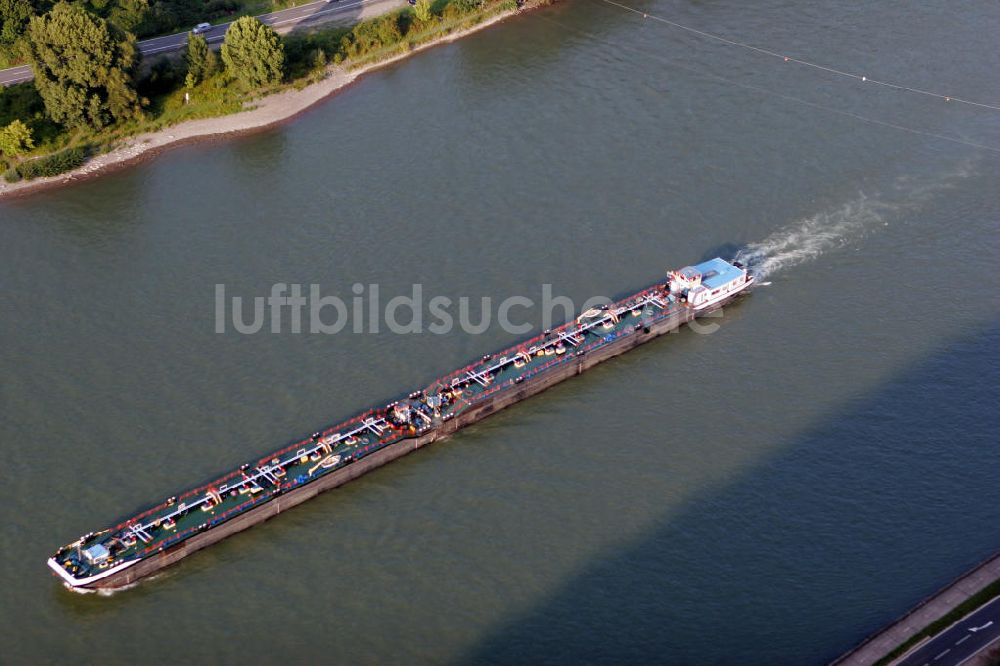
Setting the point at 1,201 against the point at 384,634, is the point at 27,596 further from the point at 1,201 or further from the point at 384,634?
→ the point at 1,201

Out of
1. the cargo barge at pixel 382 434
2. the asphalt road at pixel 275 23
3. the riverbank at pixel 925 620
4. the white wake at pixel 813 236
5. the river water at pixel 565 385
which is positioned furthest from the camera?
the asphalt road at pixel 275 23

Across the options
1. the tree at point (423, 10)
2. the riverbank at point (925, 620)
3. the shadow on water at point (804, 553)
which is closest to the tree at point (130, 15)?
the tree at point (423, 10)

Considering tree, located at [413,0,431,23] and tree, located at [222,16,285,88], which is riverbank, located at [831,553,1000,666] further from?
tree, located at [413,0,431,23]

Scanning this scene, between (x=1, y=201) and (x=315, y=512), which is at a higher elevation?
(x=1, y=201)

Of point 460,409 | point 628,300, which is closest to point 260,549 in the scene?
point 460,409

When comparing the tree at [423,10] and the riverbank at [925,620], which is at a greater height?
the tree at [423,10]

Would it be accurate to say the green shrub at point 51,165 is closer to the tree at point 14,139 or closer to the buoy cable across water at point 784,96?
the tree at point 14,139
